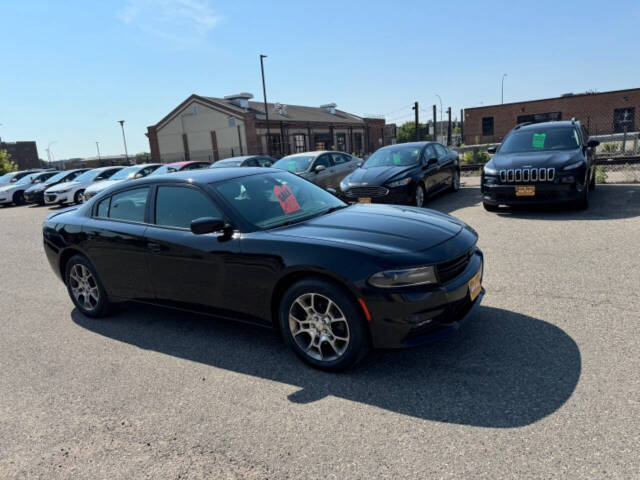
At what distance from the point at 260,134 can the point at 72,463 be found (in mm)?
43466

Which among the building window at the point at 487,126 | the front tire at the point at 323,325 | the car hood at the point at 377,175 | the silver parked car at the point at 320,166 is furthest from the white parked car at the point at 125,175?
the building window at the point at 487,126

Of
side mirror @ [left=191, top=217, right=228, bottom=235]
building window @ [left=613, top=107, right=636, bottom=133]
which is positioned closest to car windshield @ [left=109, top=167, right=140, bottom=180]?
side mirror @ [left=191, top=217, right=228, bottom=235]

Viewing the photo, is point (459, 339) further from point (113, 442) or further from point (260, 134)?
point (260, 134)

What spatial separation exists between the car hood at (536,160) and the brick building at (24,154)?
11778 centimetres

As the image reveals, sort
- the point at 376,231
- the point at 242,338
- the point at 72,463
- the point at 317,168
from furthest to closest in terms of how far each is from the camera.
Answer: the point at 317,168 → the point at 242,338 → the point at 376,231 → the point at 72,463

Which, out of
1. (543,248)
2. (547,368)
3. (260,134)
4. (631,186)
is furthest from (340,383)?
(260,134)

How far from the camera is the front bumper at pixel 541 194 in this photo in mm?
8242

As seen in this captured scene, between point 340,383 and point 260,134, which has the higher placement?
point 260,134

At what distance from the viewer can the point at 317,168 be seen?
11.9 m

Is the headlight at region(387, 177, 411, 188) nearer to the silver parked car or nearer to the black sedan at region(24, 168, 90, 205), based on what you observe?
the silver parked car

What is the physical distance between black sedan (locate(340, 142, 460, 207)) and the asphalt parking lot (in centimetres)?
477

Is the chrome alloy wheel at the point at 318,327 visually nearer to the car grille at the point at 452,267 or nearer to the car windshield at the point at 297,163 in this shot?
the car grille at the point at 452,267

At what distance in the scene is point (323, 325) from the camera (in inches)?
135

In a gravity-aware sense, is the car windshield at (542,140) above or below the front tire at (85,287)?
above
